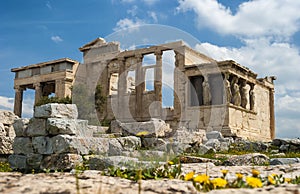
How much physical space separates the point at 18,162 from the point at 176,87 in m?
19.5

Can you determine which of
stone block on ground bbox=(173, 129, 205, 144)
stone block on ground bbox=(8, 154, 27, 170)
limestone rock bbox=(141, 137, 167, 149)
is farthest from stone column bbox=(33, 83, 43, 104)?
stone block on ground bbox=(8, 154, 27, 170)

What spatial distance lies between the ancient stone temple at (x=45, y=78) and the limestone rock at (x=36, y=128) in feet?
74.0

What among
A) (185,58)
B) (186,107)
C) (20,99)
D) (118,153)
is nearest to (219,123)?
(186,107)

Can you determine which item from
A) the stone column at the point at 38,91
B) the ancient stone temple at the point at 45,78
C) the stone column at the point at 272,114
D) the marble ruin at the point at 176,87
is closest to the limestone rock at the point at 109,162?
the marble ruin at the point at 176,87

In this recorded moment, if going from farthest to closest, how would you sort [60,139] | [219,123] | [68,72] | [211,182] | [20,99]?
1. [20,99]
2. [68,72]
3. [219,123]
4. [60,139]
5. [211,182]

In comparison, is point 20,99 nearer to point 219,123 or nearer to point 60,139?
point 219,123

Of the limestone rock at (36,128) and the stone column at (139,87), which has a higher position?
the stone column at (139,87)

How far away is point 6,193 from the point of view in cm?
268

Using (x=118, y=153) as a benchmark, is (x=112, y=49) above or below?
above

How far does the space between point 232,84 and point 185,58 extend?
411cm

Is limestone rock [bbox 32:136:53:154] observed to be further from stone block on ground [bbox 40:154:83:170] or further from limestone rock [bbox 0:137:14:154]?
limestone rock [bbox 0:137:14:154]

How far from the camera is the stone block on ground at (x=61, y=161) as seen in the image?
624 centimetres

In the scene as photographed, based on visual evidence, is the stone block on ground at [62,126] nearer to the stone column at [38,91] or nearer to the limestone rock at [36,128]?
the limestone rock at [36,128]

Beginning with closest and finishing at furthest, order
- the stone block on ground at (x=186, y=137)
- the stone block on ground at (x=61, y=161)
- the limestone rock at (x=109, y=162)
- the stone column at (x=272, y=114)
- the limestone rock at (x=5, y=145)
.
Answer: the limestone rock at (x=109, y=162), the stone block on ground at (x=61, y=161), the limestone rock at (x=5, y=145), the stone block on ground at (x=186, y=137), the stone column at (x=272, y=114)
